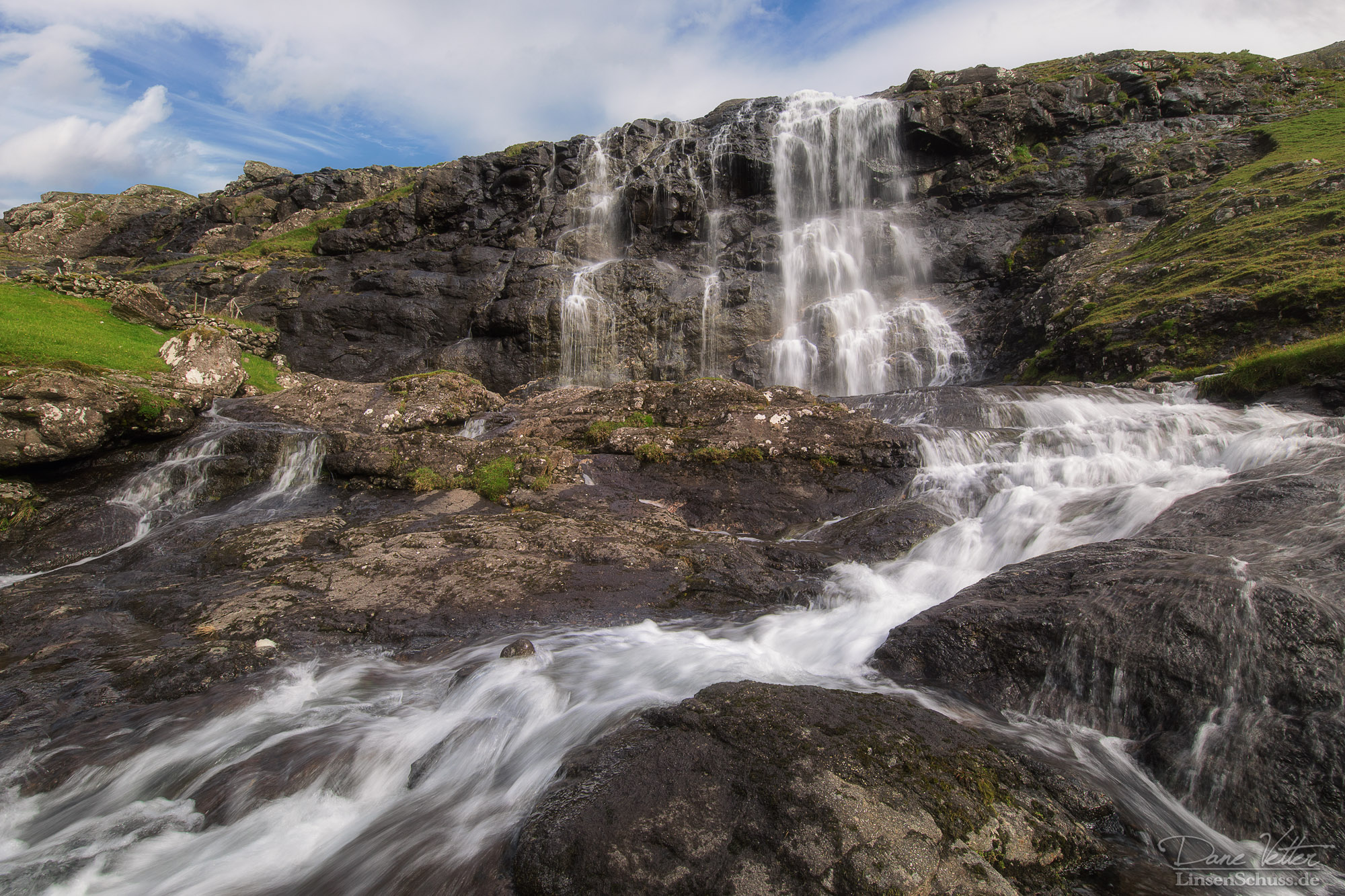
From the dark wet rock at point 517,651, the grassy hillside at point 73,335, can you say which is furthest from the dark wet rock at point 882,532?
the grassy hillside at point 73,335

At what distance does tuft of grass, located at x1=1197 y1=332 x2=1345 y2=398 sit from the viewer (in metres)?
12.3

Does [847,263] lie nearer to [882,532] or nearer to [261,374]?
[882,532]

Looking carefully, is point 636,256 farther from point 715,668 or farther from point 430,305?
point 715,668

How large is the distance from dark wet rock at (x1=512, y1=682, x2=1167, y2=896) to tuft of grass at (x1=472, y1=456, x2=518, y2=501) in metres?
8.09

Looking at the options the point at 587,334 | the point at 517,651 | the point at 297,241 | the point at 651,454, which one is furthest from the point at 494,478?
the point at 297,241

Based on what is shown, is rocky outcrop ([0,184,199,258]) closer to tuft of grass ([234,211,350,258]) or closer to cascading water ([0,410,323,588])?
tuft of grass ([234,211,350,258])

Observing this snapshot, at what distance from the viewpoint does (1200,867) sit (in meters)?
3.24

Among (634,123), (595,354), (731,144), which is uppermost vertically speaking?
(634,123)

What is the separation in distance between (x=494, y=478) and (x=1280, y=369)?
16075 millimetres

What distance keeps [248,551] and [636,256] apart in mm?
25234

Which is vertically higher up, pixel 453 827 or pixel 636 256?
pixel 636 256

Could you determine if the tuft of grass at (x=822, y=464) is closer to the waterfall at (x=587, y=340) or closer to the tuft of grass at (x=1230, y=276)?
the tuft of grass at (x=1230, y=276)

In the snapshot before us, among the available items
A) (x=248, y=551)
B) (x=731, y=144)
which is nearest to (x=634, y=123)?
(x=731, y=144)

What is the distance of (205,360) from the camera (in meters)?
16.7
